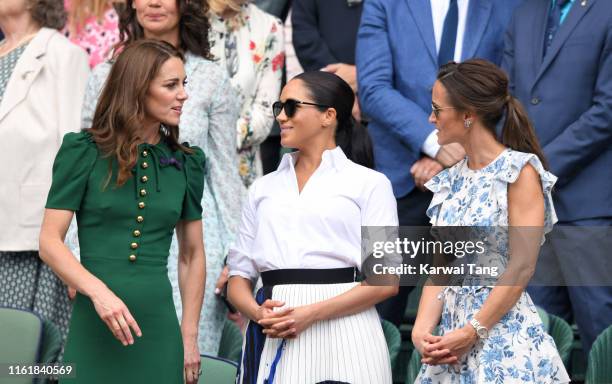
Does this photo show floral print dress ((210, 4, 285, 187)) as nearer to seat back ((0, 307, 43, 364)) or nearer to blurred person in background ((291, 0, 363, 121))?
blurred person in background ((291, 0, 363, 121))

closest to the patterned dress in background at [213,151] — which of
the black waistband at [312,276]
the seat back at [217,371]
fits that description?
the seat back at [217,371]

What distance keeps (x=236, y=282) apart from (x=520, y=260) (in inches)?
44.1

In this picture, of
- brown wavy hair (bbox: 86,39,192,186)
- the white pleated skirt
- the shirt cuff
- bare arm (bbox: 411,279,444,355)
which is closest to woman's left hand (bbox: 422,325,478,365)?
bare arm (bbox: 411,279,444,355)

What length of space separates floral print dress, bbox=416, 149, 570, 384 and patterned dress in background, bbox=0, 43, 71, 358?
217 centimetres

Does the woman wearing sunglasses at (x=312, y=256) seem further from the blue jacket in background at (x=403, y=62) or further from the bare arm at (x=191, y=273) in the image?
the blue jacket in background at (x=403, y=62)

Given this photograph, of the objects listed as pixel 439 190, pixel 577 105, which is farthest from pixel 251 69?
pixel 439 190

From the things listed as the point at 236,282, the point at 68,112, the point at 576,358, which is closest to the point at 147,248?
the point at 236,282

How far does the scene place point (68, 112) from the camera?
603 cm

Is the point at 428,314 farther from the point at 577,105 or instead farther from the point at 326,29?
the point at 326,29

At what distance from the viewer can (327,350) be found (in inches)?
178

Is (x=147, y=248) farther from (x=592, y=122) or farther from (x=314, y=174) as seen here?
(x=592, y=122)

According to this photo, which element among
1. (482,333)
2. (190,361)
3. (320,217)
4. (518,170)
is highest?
(518,170)

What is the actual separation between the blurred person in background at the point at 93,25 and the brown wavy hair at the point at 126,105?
8.23 ft

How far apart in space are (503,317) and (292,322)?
78 cm
